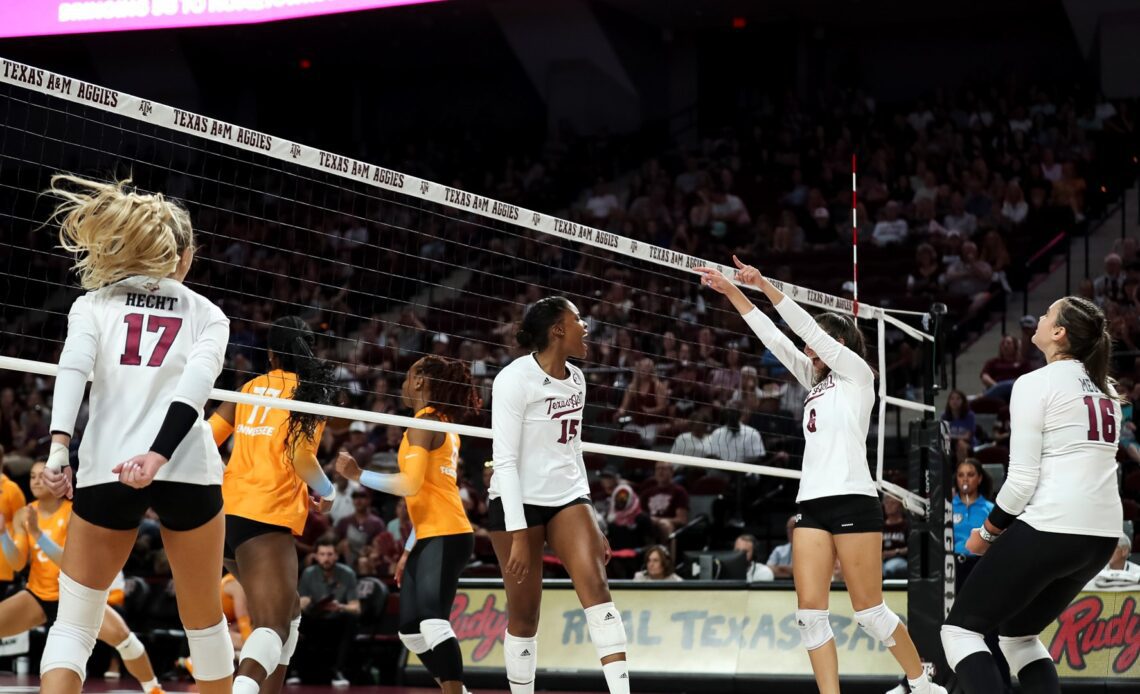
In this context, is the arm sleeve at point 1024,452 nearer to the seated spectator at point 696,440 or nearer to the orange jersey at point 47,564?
the orange jersey at point 47,564

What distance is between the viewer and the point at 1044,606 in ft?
17.0

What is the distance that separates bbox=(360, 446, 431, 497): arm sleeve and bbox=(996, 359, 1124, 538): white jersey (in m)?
2.80

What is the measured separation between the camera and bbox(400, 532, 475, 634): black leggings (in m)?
6.47

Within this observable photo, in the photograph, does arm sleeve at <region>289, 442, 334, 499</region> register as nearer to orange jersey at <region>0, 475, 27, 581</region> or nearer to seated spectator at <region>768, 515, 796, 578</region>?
orange jersey at <region>0, 475, 27, 581</region>

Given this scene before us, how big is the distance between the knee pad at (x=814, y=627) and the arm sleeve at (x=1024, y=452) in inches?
54.5

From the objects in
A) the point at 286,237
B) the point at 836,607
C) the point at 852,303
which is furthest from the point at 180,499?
the point at 286,237

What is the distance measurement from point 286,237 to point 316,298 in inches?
133

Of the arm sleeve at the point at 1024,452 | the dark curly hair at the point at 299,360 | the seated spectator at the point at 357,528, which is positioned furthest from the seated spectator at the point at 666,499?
the arm sleeve at the point at 1024,452

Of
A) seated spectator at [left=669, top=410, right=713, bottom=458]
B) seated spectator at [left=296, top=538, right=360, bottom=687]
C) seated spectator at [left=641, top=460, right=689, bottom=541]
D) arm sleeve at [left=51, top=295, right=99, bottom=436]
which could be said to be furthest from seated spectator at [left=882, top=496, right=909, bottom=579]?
arm sleeve at [left=51, top=295, right=99, bottom=436]

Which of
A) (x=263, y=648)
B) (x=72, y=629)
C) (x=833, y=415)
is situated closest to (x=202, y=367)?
(x=72, y=629)

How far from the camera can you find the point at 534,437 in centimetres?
594

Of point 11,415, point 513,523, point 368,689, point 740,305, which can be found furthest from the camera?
point 11,415

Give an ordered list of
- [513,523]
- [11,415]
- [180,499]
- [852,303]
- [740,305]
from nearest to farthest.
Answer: [180,499]
[513,523]
[740,305]
[852,303]
[11,415]

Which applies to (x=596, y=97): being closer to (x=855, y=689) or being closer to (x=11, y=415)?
(x=11, y=415)
